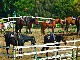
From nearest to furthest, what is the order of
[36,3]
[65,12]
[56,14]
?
1. [65,12]
2. [56,14]
3. [36,3]

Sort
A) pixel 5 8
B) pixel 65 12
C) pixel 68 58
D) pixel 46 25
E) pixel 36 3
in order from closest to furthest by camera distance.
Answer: pixel 68 58 → pixel 46 25 → pixel 5 8 → pixel 65 12 → pixel 36 3

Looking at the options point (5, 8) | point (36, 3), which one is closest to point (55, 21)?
point (5, 8)

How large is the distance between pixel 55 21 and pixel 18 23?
11.5ft

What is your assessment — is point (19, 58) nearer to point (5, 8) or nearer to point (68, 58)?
point (68, 58)

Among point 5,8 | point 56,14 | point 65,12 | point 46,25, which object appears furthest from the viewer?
point 56,14

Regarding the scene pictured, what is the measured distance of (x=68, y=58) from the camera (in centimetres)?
1719

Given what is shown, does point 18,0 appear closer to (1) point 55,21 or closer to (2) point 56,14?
(2) point 56,14

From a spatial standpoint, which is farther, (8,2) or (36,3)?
(36,3)

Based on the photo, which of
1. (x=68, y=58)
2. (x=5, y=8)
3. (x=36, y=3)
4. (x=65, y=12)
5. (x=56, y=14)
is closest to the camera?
(x=68, y=58)

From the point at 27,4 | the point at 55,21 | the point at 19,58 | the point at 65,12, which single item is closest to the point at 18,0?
the point at 27,4

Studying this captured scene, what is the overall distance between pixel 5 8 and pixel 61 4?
14067 millimetres

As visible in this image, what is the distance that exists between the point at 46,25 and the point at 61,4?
37321mm

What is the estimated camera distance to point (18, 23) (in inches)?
1160

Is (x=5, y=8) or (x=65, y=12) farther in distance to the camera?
(x=65, y=12)
